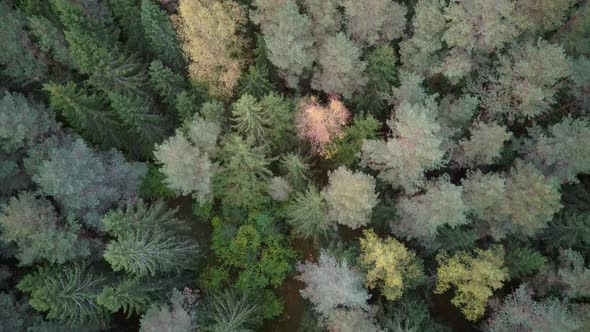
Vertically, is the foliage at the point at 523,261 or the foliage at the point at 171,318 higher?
the foliage at the point at 523,261

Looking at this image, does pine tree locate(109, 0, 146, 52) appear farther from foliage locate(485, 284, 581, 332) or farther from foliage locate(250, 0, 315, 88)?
foliage locate(485, 284, 581, 332)

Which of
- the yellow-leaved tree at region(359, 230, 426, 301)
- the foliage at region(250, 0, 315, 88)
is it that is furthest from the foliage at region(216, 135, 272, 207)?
the yellow-leaved tree at region(359, 230, 426, 301)

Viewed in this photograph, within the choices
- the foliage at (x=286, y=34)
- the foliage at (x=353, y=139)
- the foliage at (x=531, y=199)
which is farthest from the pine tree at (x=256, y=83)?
the foliage at (x=531, y=199)

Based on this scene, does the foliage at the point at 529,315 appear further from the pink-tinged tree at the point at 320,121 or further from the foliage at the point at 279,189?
the foliage at the point at 279,189

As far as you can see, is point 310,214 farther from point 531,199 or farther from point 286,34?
point 531,199

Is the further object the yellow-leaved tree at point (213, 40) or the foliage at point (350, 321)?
the yellow-leaved tree at point (213, 40)
